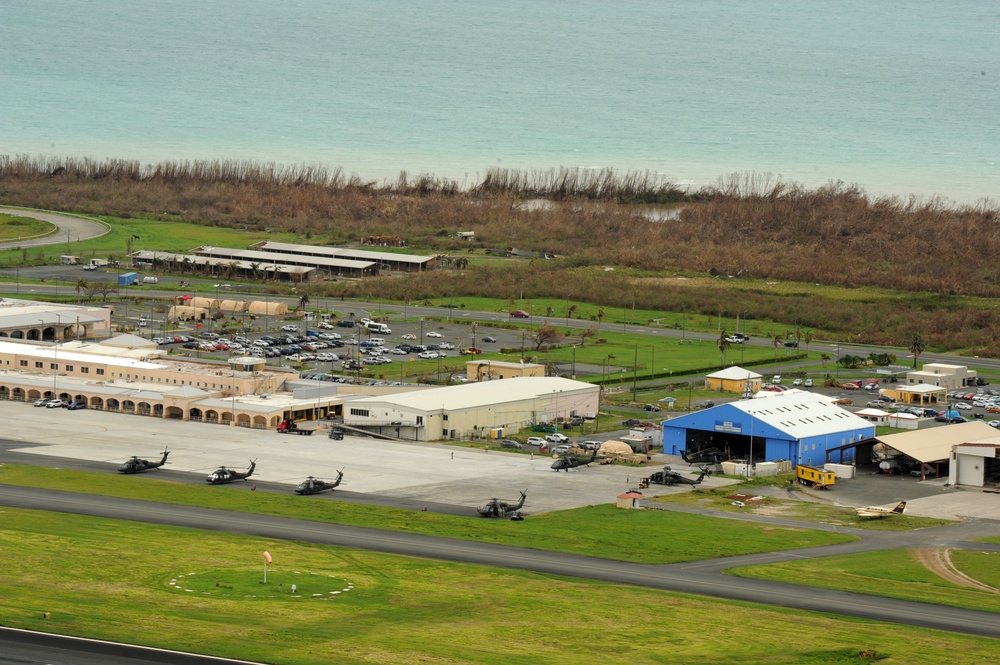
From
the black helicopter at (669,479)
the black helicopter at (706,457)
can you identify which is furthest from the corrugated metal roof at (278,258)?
the black helicopter at (669,479)

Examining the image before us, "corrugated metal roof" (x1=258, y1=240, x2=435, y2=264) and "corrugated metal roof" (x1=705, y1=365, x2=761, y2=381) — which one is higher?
"corrugated metal roof" (x1=258, y1=240, x2=435, y2=264)

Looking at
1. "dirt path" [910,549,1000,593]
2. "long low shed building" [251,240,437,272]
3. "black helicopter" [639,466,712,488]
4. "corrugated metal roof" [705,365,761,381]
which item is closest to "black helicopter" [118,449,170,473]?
"black helicopter" [639,466,712,488]

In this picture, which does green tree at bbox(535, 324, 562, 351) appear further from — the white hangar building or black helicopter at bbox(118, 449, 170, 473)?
black helicopter at bbox(118, 449, 170, 473)

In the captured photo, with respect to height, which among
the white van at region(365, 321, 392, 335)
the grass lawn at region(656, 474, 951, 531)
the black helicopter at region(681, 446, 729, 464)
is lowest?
the grass lawn at region(656, 474, 951, 531)

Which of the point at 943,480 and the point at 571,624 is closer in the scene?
the point at 571,624

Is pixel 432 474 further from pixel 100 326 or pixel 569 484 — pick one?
pixel 100 326

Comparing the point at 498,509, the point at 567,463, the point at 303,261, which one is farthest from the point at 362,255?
the point at 498,509

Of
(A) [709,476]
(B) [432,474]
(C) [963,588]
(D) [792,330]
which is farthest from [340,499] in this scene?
(D) [792,330]
